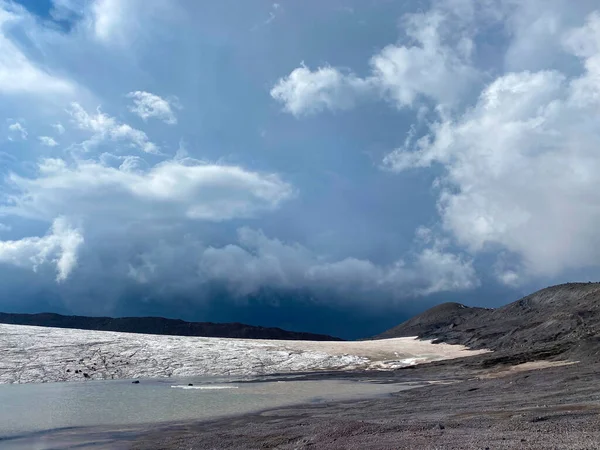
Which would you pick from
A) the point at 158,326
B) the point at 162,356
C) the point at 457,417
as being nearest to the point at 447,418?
the point at 457,417

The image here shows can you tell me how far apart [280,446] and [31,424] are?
1268 centimetres

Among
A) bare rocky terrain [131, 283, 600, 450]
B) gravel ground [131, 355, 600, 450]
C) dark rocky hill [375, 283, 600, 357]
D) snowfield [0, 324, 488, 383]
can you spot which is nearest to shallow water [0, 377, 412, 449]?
bare rocky terrain [131, 283, 600, 450]

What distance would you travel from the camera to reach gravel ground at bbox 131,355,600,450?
13922 millimetres

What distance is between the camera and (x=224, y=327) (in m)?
127

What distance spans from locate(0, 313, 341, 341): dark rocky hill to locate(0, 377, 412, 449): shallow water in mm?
83649

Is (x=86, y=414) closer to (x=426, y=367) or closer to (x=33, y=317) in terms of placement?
(x=426, y=367)

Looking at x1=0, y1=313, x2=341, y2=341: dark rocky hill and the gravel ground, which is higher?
x1=0, y1=313, x2=341, y2=341: dark rocky hill

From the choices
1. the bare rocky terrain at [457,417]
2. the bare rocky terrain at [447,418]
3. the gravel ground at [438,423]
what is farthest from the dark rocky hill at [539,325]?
the gravel ground at [438,423]

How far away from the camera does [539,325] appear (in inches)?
2180

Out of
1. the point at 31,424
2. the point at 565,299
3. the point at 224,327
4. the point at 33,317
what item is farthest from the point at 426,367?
the point at 33,317

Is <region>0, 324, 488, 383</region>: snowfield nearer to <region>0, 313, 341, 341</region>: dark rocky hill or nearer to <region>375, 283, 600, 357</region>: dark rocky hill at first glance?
<region>375, 283, 600, 357</region>: dark rocky hill

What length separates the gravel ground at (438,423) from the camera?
13.9 m

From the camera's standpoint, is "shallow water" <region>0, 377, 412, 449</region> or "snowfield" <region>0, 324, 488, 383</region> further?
"snowfield" <region>0, 324, 488, 383</region>

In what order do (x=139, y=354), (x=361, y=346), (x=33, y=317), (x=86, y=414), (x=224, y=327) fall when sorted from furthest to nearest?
(x=33, y=317)
(x=224, y=327)
(x=361, y=346)
(x=139, y=354)
(x=86, y=414)
